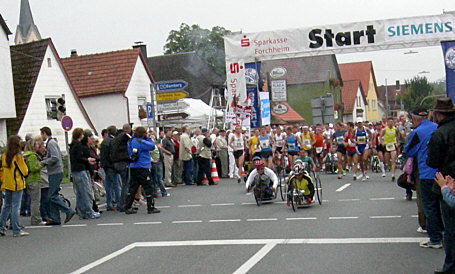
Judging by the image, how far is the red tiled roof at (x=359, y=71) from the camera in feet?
328

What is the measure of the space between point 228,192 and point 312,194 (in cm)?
545

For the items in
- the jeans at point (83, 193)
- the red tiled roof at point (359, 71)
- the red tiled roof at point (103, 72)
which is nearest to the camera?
the jeans at point (83, 193)

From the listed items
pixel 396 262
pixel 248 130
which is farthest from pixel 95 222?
pixel 248 130

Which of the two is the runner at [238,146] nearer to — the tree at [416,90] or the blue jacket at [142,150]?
the blue jacket at [142,150]

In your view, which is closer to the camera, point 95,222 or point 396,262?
point 396,262

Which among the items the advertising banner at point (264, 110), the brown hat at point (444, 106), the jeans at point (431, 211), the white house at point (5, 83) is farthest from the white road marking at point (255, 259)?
the white house at point (5, 83)

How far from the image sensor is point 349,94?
88438mm

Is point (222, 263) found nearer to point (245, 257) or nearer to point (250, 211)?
point (245, 257)

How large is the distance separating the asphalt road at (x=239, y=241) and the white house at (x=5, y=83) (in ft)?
70.2

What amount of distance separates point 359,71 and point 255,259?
95.7m

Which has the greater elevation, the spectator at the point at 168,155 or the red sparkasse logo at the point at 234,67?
the red sparkasse logo at the point at 234,67

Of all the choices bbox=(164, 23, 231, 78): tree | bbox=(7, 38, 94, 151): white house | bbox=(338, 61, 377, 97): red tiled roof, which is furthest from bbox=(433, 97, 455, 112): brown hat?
bbox=(338, 61, 377, 97): red tiled roof

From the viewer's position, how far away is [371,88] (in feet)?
346

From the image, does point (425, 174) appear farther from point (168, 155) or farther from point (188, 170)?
point (188, 170)
